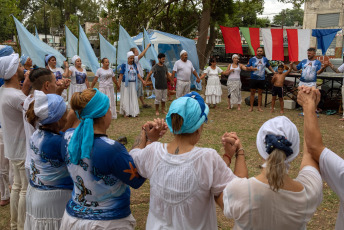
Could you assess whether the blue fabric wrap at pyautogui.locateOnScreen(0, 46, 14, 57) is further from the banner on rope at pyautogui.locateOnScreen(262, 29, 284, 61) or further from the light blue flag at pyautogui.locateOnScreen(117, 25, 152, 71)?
the banner on rope at pyautogui.locateOnScreen(262, 29, 284, 61)

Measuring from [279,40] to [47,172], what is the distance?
10076 mm

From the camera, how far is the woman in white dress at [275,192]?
5.04ft

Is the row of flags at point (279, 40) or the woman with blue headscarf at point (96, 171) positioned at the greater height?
the row of flags at point (279, 40)

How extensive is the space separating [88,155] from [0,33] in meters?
A: 27.6

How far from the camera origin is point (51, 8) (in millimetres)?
48844

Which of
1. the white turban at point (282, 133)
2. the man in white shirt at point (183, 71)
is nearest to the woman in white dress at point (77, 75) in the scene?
the man in white shirt at point (183, 71)

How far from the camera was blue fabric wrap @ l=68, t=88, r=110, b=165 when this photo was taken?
6.43 feet

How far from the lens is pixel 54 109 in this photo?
2.47 metres

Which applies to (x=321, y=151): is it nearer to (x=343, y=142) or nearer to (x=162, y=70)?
(x=343, y=142)

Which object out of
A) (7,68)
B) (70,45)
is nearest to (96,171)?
(7,68)

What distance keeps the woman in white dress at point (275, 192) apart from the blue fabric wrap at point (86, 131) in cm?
91

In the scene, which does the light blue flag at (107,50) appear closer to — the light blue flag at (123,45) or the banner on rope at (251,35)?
the light blue flag at (123,45)

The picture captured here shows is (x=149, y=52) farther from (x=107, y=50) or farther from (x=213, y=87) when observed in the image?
(x=213, y=87)

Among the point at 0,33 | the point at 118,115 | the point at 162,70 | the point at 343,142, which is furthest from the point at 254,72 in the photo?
the point at 0,33
